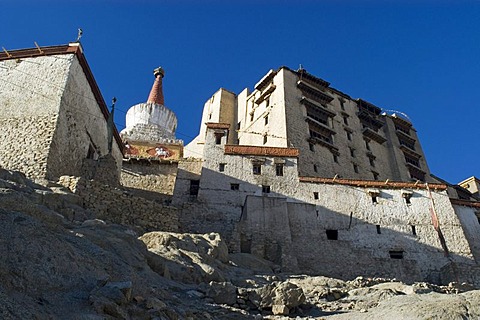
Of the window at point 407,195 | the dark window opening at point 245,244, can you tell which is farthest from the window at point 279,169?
the window at point 407,195

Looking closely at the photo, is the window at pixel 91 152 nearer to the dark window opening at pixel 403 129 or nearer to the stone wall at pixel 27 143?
the stone wall at pixel 27 143

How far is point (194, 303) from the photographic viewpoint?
27.2 ft

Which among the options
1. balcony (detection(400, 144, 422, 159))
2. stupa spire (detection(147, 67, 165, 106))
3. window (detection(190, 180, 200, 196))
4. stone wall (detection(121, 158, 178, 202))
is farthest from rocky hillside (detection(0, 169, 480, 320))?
stupa spire (detection(147, 67, 165, 106))

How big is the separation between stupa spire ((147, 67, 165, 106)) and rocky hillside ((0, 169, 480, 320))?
3072cm

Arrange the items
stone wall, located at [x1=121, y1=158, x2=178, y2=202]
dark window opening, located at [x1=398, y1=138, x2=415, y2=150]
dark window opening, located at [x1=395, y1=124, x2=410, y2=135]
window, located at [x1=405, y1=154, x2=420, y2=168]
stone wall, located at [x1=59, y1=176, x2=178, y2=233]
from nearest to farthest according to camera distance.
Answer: stone wall, located at [x1=59, y1=176, x2=178, y2=233], stone wall, located at [x1=121, y1=158, x2=178, y2=202], window, located at [x1=405, y1=154, x2=420, y2=168], dark window opening, located at [x1=398, y1=138, x2=415, y2=150], dark window opening, located at [x1=395, y1=124, x2=410, y2=135]

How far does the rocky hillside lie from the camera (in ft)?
18.5

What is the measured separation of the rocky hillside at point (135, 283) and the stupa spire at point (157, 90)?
101 ft

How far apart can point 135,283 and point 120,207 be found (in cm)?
943

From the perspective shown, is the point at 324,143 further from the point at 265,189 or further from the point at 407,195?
the point at 265,189

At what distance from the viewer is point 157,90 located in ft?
151

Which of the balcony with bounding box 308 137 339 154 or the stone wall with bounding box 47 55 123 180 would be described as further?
the balcony with bounding box 308 137 339 154

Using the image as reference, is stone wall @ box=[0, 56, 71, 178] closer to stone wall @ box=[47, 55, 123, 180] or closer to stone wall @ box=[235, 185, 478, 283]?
stone wall @ box=[47, 55, 123, 180]

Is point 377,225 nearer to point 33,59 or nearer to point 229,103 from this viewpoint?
point 33,59

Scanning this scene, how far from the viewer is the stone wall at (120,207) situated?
15484mm
